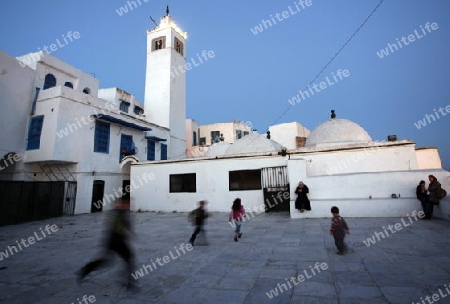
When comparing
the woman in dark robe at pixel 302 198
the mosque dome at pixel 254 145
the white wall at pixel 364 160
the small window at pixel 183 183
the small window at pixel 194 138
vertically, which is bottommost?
the woman in dark robe at pixel 302 198

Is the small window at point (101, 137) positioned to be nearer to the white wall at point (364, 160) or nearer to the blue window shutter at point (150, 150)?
the blue window shutter at point (150, 150)

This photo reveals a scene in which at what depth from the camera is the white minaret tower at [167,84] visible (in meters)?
25.6

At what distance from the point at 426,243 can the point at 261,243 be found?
164 inches

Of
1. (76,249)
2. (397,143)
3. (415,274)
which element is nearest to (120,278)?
(76,249)

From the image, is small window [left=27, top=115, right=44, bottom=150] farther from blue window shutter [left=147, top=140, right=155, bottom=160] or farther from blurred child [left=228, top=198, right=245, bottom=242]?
blurred child [left=228, top=198, right=245, bottom=242]

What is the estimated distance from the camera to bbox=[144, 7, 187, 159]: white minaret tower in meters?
25.6

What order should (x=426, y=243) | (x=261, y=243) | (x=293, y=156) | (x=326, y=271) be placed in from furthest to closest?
(x=293, y=156), (x=261, y=243), (x=426, y=243), (x=326, y=271)

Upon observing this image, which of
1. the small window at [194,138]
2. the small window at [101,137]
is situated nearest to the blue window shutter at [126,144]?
the small window at [101,137]

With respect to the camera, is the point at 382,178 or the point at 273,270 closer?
the point at 273,270

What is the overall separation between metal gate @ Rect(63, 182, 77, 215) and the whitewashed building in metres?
3.83

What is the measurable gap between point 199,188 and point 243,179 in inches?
120

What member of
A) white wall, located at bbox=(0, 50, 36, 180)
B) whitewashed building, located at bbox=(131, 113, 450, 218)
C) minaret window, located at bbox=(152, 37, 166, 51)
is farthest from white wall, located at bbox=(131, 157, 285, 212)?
minaret window, located at bbox=(152, 37, 166, 51)

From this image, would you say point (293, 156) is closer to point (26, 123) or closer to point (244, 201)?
point (244, 201)

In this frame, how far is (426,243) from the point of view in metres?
5.86
